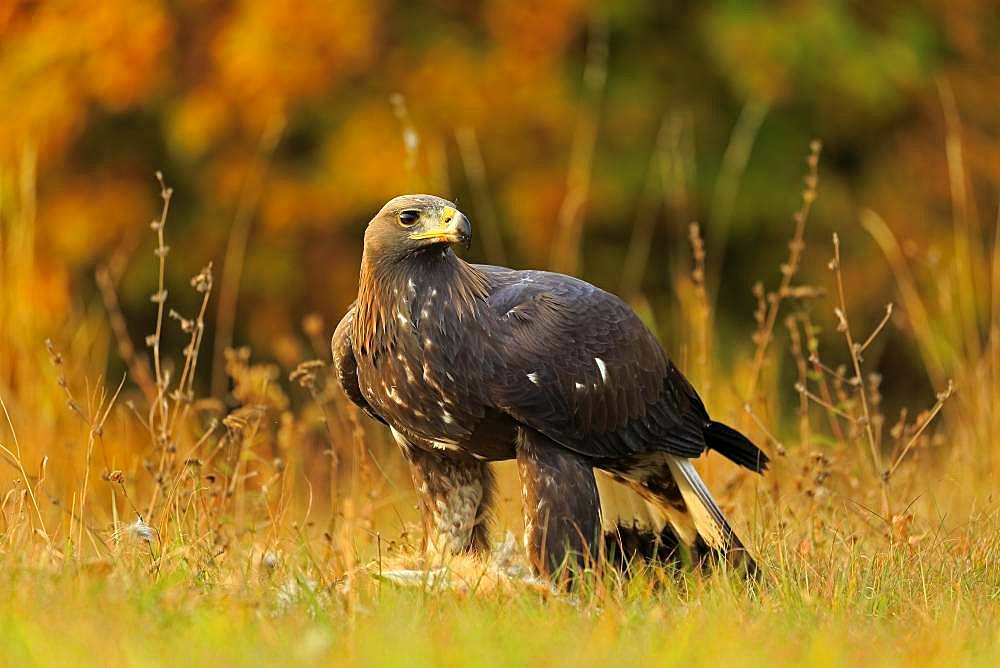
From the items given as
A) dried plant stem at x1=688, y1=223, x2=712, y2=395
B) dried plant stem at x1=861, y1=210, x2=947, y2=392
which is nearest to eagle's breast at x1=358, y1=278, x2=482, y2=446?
dried plant stem at x1=688, y1=223, x2=712, y2=395

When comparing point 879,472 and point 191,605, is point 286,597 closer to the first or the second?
point 191,605

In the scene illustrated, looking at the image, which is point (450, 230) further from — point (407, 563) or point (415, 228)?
point (407, 563)

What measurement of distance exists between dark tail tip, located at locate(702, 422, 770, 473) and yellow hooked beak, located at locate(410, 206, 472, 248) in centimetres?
121

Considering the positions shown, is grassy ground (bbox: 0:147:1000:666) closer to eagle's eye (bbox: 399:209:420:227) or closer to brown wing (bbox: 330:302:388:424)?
brown wing (bbox: 330:302:388:424)

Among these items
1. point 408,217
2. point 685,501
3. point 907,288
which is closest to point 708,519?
point 685,501

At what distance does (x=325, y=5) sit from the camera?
9234 millimetres

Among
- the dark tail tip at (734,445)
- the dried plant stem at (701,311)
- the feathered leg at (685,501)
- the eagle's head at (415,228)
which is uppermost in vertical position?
the eagle's head at (415,228)

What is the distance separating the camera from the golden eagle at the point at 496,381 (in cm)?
447

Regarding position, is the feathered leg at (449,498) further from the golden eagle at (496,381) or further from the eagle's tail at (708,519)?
the eagle's tail at (708,519)

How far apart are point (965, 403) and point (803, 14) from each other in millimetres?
4173

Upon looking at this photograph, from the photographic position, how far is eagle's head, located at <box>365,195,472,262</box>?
14.5 ft

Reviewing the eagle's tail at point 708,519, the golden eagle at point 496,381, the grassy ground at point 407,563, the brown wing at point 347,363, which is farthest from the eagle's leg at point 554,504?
the brown wing at point 347,363

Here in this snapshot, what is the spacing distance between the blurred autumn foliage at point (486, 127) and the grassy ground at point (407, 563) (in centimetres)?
307

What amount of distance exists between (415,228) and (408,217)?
1.5 inches
